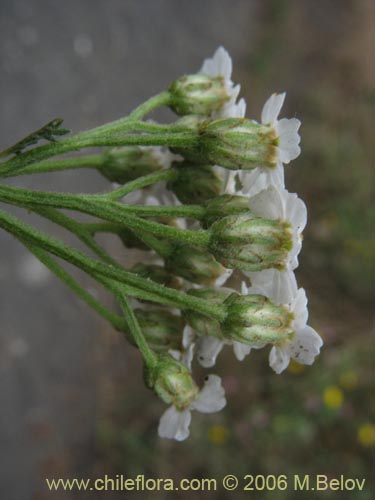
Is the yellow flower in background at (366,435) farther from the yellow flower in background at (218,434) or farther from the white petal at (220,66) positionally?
the white petal at (220,66)

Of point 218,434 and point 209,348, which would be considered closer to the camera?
point 209,348

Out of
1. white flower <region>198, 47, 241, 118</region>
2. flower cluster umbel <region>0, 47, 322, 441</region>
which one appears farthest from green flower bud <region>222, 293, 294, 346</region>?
white flower <region>198, 47, 241, 118</region>

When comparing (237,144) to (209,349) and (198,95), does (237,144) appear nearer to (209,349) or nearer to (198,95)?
(198,95)

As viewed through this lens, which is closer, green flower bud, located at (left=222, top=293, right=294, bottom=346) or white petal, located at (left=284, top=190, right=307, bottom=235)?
white petal, located at (left=284, top=190, right=307, bottom=235)

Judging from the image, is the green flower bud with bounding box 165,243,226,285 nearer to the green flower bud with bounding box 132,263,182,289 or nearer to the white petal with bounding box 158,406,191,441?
the green flower bud with bounding box 132,263,182,289

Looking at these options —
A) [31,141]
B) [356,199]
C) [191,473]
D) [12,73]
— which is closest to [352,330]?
[356,199]

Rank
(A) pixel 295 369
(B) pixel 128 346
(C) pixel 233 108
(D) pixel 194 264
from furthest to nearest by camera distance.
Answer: (B) pixel 128 346 < (A) pixel 295 369 < (C) pixel 233 108 < (D) pixel 194 264

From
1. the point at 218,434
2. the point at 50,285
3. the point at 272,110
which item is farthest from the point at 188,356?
the point at 50,285

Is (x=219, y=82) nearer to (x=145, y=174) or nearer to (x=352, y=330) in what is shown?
(x=145, y=174)
